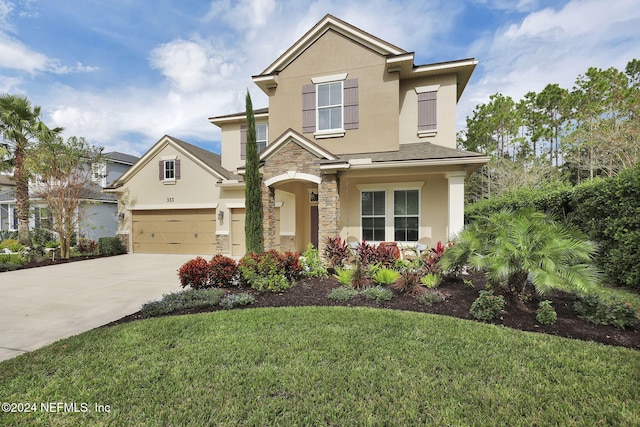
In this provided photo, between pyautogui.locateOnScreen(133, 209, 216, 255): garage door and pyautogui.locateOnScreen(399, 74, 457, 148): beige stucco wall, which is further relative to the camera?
pyautogui.locateOnScreen(133, 209, 216, 255): garage door

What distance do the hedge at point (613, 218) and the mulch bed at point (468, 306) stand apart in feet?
6.33

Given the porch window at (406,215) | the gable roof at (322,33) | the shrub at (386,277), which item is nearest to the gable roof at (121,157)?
the gable roof at (322,33)

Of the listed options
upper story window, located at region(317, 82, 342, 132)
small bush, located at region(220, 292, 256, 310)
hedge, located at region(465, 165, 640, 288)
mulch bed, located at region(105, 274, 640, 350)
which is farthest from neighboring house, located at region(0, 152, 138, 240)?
hedge, located at region(465, 165, 640, 288)

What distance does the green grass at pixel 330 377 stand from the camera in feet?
7.86

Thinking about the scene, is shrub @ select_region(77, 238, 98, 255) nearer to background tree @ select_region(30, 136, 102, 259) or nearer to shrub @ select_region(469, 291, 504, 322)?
background tree @ select_region(30, 136, 102, 259)

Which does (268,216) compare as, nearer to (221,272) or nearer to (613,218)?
(221,272)

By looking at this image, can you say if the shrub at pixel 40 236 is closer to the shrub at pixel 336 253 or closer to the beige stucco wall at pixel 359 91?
the beige stucco wall at pixel 359 91

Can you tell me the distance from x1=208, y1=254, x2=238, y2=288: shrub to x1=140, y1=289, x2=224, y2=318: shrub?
2.00 ft

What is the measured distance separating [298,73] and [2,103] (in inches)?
584

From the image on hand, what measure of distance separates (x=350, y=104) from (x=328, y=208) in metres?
4.67

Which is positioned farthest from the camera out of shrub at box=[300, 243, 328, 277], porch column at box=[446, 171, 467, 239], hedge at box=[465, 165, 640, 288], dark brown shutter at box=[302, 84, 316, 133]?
dark brown shutter at box=[302, 84, 316, 133]

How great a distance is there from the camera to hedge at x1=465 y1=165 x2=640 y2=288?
229 inches

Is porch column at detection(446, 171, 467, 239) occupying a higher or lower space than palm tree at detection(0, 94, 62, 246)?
lower

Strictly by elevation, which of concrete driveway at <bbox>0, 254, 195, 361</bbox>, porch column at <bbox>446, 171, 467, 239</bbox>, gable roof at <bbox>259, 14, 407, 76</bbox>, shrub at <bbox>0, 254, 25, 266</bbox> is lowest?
concrete driveway at <bbox>0, 254, 195, 361</bbox>
